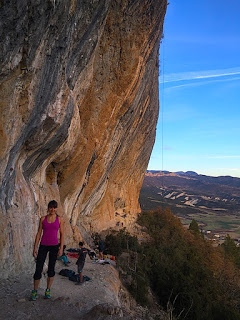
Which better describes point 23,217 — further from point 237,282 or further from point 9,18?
point 237,282

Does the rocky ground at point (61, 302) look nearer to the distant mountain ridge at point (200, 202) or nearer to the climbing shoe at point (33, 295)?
the climbing shoe at point (33, 295)

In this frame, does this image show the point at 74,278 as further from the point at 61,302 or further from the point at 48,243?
the point at 48,243

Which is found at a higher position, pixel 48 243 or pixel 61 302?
pixel 48 243

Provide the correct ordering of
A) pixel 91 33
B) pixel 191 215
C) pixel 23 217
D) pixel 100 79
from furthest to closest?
pixel 191 215
pixel 100 79
pixel 91 33
pixel 23 217

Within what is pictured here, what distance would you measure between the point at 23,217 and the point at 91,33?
259 inches

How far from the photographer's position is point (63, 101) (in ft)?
27.6

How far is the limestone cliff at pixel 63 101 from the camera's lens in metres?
6.36

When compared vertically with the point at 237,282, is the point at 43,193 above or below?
above

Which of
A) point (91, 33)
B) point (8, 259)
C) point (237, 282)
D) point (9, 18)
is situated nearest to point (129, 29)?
point (91, 33)

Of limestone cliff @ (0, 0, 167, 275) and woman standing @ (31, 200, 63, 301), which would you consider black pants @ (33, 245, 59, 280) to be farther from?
limestone cliff @ (0, 0, 167, 275)

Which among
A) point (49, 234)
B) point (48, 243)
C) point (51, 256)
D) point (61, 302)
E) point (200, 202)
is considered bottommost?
point (200, 202)

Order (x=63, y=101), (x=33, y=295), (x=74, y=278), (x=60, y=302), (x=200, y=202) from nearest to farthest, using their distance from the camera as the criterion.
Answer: (x=33, y=295) < (x=60, y=302) < (x=74, y=278) < (x=63, y=101) < (x=200, y=202)

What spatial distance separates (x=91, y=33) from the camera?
9.39 meters

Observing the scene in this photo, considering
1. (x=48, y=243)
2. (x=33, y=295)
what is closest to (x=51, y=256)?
(x=48, y=243)
